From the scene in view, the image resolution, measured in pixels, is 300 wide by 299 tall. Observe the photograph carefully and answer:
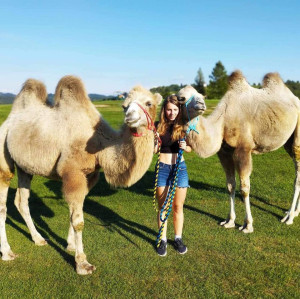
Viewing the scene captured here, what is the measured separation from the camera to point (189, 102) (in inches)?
165

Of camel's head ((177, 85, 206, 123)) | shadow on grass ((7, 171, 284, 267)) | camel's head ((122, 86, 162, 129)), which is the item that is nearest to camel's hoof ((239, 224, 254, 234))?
shadow on grass ((7, 171, 284, 267))

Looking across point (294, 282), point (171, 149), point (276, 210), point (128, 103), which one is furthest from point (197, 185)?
point (128, 103)

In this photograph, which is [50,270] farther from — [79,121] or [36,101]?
[36,101]

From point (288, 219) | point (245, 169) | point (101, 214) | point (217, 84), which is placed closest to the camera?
point (245, 169)

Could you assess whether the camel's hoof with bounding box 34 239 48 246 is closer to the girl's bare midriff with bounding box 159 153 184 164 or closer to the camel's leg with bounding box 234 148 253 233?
the girl's bare midriff with bounding box 159 153 184 164

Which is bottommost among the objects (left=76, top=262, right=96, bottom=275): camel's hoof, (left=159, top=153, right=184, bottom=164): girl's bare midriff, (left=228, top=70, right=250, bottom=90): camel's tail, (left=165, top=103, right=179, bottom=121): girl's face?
(left=76, top=262, right=96, bottom=275): camel's hoof

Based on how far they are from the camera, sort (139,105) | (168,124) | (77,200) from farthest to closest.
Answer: (168,124)
(77,200)
(139,105)

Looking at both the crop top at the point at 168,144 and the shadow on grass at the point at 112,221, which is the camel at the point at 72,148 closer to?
the crop top at the point at 168,144

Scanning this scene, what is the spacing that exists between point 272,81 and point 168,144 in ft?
10.3

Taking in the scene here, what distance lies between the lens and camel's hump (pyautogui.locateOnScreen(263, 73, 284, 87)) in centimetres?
636

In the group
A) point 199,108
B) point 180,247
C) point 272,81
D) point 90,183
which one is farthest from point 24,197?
point 272,81

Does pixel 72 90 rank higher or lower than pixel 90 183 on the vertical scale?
higher

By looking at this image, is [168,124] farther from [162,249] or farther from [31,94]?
[31,94]

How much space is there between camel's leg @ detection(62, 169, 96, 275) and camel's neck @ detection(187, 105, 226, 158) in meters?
1.72
